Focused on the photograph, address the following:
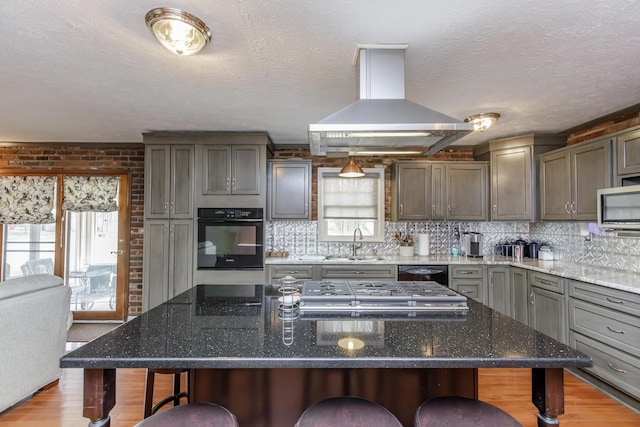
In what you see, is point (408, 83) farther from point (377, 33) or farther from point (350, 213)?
point (350, 213)

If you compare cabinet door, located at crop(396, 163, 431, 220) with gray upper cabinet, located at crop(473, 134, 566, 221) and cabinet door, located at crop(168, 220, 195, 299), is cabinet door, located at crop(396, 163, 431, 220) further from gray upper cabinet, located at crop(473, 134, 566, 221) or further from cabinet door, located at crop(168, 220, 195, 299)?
cabinet door, located at crop(168, 220, 195, 299)

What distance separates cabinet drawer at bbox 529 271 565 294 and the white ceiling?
1.55 m

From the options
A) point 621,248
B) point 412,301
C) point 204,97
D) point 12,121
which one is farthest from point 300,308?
point 12,121

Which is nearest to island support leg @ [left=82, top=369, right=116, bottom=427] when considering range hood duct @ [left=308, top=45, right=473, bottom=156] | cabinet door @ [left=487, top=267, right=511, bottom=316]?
range hood duct @ [left=308, top=45, right=473, bottom=156]

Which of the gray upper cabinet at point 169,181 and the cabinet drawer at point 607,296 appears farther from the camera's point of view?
the gray upper cabinet at point 169,181

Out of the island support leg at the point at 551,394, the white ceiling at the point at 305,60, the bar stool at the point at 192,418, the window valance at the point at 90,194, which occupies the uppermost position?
the white ceiling at the point at 305,60

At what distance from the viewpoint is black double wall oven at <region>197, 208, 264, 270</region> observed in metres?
3.67

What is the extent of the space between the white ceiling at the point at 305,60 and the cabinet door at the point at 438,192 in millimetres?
934

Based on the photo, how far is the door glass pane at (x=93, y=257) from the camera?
442 cm

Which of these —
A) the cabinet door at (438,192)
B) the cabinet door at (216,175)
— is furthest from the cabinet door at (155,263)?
the cabinet door at (438,192)

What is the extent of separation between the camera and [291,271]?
3713mm

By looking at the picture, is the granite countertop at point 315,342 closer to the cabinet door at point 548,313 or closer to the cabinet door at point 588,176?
the cabinet door at point 548,313

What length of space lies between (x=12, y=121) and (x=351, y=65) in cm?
363

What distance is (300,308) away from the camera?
5.37ft
